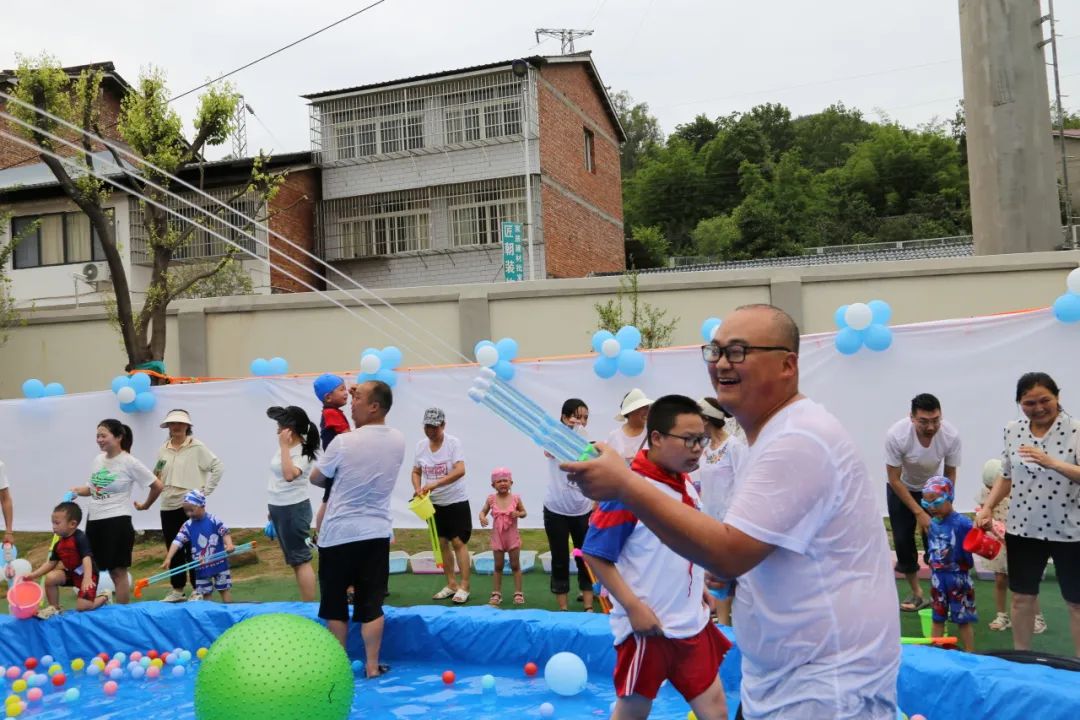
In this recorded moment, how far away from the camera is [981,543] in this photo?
5.26 metres

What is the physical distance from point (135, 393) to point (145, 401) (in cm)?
17

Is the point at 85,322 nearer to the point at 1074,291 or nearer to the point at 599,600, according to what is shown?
the point at 599,600

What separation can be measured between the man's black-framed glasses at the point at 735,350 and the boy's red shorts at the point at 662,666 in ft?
6.63

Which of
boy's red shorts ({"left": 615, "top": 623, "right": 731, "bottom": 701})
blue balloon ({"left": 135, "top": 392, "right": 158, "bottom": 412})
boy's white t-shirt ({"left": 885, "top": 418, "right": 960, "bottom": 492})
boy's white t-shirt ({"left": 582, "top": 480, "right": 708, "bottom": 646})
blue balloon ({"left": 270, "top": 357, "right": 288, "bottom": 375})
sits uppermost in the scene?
blue balloon ({"left": 270, "top": 357, "right": 288, "bottom": 375})

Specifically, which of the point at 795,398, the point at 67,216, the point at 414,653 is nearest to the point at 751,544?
the point at 795,398

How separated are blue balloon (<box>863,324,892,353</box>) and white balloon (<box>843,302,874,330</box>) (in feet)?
0.20

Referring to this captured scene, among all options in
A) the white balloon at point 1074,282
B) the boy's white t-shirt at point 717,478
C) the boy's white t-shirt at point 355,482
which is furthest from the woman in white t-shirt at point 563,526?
the white balloon at point 1074,282

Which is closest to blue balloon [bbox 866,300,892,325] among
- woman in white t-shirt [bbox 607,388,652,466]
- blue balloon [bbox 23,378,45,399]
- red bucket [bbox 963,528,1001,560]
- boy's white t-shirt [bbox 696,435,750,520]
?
boy's white t-shirt [bbox 696,435,750,520]

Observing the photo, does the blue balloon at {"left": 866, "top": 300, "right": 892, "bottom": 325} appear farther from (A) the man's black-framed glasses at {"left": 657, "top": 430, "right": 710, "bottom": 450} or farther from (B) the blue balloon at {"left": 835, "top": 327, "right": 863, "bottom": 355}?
(A) the man's black-framed glasses at {"left": 657, "top": 430, "right": 710, "bottom": 450}

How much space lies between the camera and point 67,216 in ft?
78.1

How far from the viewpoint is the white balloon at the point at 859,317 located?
8.65 meters

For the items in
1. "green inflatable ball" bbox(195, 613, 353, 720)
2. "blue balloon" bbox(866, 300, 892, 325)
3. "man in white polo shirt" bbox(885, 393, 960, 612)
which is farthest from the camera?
"blue balloon" bbox(866, 300, 892, 325)

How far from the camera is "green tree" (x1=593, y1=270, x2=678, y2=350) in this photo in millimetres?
13242

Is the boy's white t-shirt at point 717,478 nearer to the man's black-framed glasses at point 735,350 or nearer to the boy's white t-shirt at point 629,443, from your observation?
the boy's white t-shirt at point 629,443
